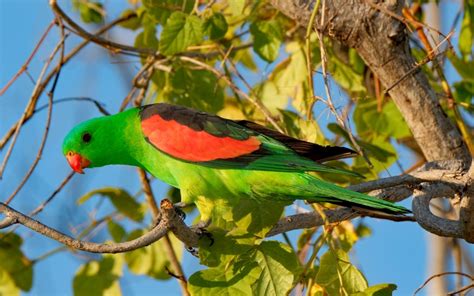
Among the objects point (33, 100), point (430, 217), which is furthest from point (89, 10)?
point (430, 217)

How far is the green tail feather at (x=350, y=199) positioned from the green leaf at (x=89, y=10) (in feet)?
6.26

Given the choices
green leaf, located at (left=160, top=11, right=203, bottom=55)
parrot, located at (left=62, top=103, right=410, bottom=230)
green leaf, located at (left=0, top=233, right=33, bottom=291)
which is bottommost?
parrot, located at (left=62, top=103, right=410, bottom=230)

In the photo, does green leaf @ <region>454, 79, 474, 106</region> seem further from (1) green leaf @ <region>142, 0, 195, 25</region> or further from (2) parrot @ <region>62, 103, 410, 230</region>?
(1) green leaf @ <region>142, 0, 195, 25</region>

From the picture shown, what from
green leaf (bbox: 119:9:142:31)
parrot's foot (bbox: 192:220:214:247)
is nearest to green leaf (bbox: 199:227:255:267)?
parrot's foot (bbox: 192:220:214:247)

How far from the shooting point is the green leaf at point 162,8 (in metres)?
3.53

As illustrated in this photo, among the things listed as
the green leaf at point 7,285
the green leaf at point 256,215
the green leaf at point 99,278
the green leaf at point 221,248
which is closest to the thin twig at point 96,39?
the green leaf at point 99,278

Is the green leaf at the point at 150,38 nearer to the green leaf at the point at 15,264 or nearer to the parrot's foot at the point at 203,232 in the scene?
the green leaf at the point at 15,264

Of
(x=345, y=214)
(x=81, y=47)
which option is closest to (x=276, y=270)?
(x=345, y=214)

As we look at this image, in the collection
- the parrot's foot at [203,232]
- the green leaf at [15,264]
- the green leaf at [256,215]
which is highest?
the green leaf at [15,264]

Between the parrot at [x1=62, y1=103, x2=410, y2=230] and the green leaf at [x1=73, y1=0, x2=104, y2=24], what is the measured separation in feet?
3.83

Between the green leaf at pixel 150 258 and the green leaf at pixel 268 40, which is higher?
the green leaf at pixel 268 40

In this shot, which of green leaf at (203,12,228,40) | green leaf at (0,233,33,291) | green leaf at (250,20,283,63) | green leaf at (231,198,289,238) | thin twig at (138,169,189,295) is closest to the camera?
green leaf at (231,198,289,238)

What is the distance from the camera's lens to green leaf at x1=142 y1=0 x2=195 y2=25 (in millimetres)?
3525

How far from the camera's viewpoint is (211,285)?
2672 millimetres
